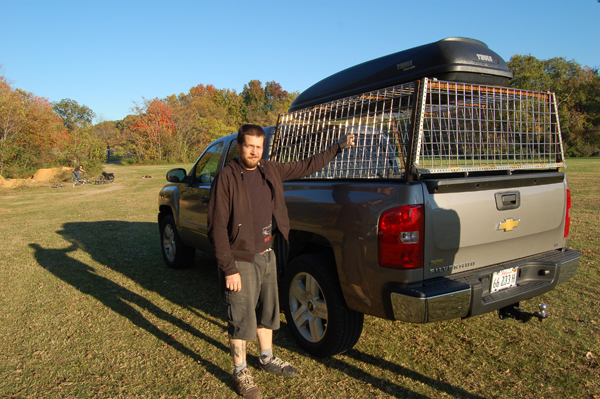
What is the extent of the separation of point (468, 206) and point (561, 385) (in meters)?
1.39

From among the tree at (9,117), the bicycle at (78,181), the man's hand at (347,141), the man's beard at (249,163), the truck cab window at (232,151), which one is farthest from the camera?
the tree at (9,117)

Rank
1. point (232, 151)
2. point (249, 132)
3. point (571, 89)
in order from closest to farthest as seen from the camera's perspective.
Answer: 1. point (249, 132)
2. point (232, 151)
3. point (571, 89)

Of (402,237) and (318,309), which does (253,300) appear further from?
(402,237)

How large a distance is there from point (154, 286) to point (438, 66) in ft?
13.9

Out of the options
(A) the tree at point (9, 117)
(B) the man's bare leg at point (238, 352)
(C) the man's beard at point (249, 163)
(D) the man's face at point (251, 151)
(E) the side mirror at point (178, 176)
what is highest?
(A) the tree at point (9, 117)

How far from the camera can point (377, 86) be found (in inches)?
150

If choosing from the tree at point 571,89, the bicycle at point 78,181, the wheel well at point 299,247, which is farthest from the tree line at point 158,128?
the wheel well at point 299,247

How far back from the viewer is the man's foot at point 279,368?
9.70ft

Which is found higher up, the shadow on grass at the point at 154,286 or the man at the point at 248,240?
the man at the point at 248,240

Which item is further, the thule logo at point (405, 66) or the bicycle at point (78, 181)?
the bicycle at point (78, 181)

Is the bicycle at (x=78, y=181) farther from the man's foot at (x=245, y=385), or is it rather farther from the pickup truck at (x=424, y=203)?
the man's foot at (x=245, y=385)

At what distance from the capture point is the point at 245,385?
8.98ft

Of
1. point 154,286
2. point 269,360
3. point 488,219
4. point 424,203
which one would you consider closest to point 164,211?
point 154,286

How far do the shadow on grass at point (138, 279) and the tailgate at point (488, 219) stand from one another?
6.09ft
